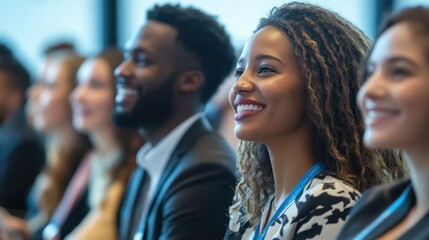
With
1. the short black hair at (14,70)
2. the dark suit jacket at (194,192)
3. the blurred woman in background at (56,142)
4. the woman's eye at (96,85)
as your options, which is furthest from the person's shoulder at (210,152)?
the short black hair at (14,70)

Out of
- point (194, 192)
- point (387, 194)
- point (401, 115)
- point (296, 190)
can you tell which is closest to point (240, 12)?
point (194, 192)

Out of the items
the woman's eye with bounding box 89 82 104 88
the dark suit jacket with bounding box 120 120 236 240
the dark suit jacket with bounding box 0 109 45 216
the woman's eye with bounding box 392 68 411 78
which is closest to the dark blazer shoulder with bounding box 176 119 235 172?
the dark suit jacket with bounding box 120 120 236 240

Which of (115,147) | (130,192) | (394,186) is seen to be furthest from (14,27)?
(394,186)

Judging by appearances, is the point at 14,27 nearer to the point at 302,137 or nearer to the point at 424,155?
the point at 302,137

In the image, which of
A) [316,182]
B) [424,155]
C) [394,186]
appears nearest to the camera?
[424,155]

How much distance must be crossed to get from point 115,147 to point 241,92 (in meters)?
1.60

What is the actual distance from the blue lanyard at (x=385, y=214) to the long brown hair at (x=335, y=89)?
0.35 m

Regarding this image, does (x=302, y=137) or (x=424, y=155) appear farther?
(x=302, y=137)

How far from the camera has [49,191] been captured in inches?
162

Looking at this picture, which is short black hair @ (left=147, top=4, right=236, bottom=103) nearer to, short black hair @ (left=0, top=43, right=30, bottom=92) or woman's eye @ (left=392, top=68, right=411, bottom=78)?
woman's eye @ (left=392, top=68, right=411, bottom=78)

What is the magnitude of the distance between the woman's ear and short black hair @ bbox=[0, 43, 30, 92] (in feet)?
6.97

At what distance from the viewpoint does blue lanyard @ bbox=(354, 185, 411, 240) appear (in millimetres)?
1660

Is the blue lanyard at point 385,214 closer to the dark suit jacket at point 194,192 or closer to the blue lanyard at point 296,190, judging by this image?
the blue lanyard at point 296,190

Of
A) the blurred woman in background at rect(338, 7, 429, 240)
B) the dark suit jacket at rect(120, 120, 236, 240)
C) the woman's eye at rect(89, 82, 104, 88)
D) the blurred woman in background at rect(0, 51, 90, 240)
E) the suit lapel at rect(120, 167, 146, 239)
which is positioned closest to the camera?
the blurred woman in background at rect(338, 7, 429, 240)
